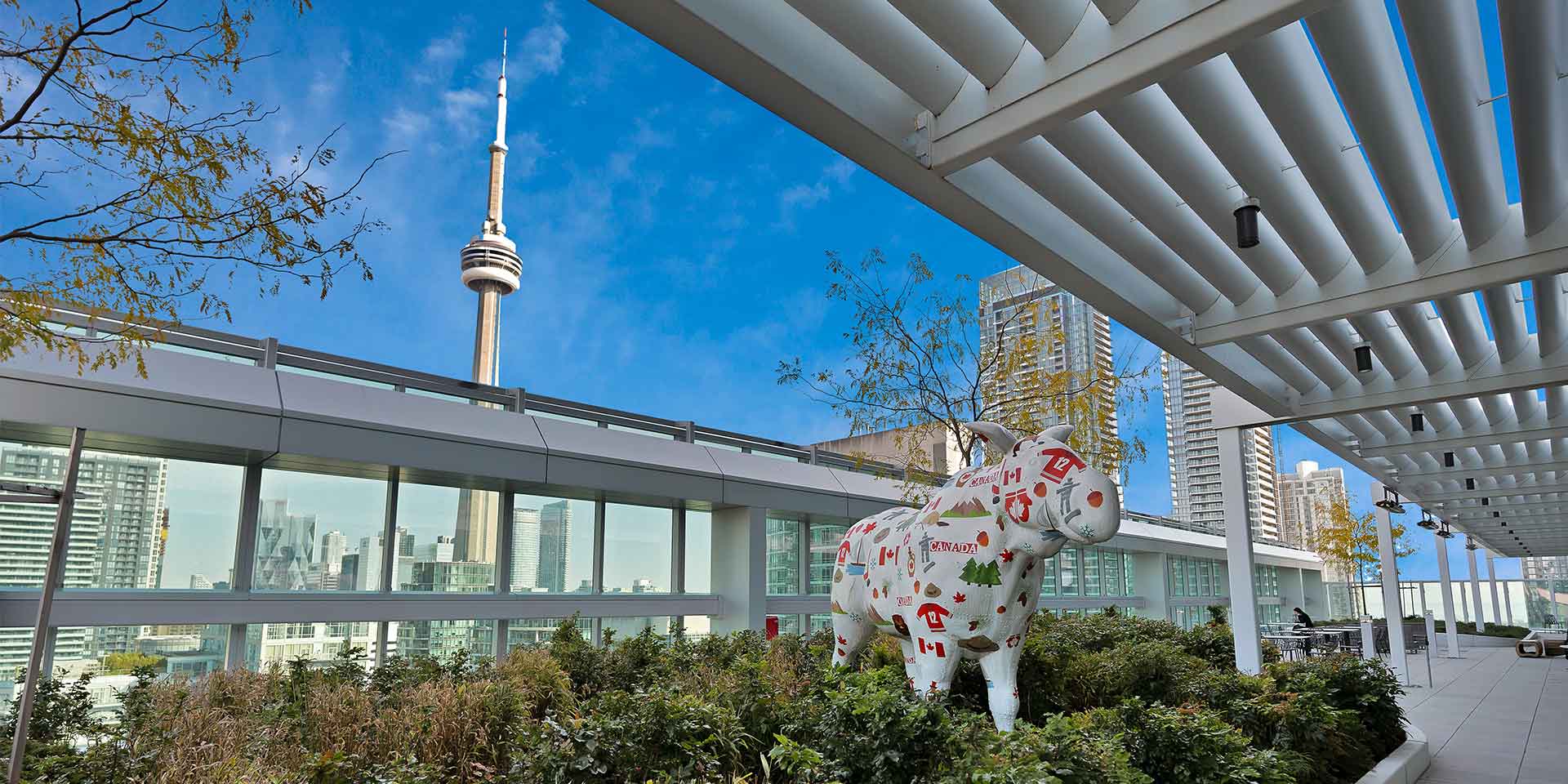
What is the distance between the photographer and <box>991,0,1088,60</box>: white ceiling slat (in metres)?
3.86

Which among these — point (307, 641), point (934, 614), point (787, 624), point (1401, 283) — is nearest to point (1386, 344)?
point (1401, 283)

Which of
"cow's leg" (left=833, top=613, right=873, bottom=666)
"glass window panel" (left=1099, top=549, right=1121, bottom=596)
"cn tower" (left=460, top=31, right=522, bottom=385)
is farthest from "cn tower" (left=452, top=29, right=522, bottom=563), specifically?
"cow's leg" (left=833, top=613, right=873, bottom=666)

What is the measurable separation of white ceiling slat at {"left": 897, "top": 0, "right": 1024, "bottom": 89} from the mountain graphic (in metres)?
2.68

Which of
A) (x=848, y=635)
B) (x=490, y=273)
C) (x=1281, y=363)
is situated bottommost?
(x=848, y=635)

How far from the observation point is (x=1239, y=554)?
33.7 feet

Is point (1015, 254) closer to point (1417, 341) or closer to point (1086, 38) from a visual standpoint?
point (1086, 38)

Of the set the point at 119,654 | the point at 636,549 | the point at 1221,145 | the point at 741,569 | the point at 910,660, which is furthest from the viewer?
the point at 741,569

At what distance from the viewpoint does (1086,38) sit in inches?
157

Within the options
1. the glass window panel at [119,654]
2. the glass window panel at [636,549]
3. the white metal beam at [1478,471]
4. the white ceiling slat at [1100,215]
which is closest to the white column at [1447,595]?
the white metal beam at [1478,471]

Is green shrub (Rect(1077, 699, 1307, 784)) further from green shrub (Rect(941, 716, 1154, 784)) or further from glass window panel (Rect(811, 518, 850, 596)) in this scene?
glass window panel (Rect(811, 518, 850, 596))

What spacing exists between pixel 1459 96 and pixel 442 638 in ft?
39.2

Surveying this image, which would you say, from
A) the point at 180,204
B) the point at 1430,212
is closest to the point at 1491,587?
the point at 1430,212

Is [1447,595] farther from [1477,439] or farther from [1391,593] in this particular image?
[1477,439]

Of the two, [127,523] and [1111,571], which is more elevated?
[127,523]
